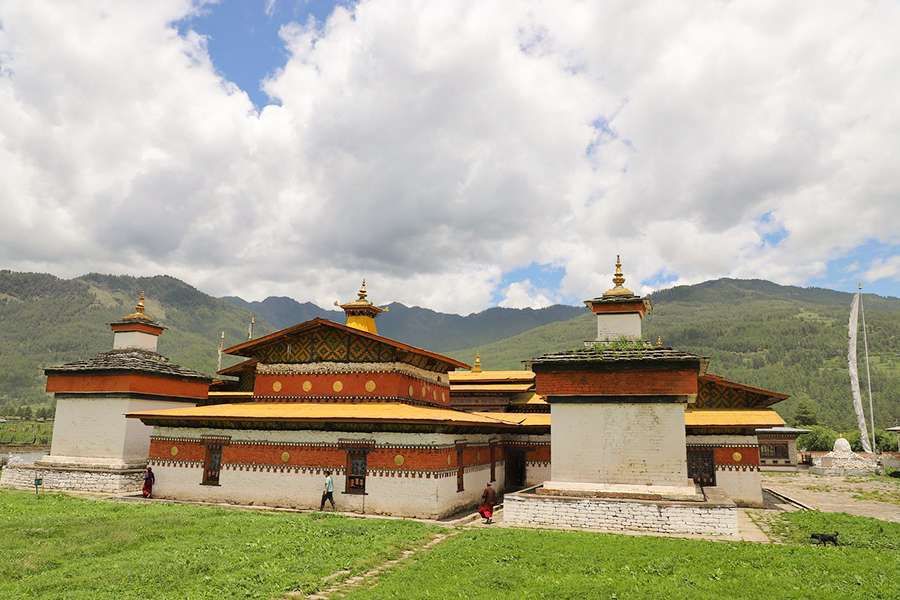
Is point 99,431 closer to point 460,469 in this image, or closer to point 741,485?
point 460,469

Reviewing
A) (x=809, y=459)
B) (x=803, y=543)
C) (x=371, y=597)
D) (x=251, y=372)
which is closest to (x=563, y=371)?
(x=803, y=543)

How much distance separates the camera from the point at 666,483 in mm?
17562

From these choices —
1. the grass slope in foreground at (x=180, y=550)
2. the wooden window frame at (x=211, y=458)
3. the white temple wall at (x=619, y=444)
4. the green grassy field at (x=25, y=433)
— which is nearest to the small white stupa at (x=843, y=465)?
the white temple wall at (x=619, y=444)

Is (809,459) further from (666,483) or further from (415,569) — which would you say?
(415,569)

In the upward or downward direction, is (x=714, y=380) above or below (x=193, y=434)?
above

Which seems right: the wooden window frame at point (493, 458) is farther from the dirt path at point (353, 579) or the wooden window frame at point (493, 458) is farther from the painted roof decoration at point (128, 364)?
the painted roof decoration at point (128, 364)

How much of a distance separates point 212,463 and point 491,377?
47.5ft

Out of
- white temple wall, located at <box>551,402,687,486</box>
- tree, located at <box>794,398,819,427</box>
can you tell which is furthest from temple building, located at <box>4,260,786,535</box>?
tree, located at <box>794,398,819,427</box>

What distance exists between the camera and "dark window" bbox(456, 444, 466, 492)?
69.1 ft

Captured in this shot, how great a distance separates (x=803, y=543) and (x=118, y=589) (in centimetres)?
1515

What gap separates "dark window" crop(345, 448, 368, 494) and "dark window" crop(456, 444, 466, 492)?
3.18 m

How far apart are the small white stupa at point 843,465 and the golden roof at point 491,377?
25.5 meters

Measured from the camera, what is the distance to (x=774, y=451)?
4816 cm

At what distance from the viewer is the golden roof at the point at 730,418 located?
23672 mm
